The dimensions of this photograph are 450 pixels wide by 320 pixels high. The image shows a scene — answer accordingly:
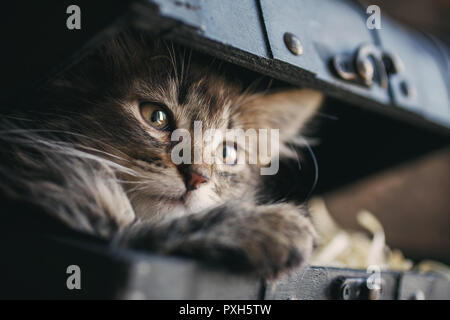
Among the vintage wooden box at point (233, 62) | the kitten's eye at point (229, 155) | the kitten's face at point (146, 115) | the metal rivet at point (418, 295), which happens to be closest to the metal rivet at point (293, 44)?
the vintage wooden box at point (233, 62)

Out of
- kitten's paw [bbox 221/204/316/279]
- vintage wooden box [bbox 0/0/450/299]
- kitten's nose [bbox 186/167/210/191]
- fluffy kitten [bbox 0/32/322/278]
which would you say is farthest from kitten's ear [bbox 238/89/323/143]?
kitten's paw [bbox 221/204/316/279]

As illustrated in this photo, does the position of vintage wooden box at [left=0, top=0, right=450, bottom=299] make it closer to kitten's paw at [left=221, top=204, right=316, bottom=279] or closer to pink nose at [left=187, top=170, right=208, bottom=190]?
kitten's paw at [left=221, top=204, right=316, bottom=279]

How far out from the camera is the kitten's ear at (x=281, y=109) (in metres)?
1.04

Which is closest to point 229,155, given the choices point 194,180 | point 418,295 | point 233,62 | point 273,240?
point 194,180

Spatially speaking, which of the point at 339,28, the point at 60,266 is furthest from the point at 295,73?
the point at 60,266

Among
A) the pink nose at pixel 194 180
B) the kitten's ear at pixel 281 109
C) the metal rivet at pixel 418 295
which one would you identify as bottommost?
the metal rivet at pixel 418 295

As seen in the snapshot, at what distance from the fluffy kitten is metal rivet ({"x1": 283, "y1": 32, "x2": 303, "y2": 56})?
246 millimetres

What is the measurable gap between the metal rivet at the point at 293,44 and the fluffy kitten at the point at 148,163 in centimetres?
25

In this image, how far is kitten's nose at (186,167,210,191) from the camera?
76 centimetres

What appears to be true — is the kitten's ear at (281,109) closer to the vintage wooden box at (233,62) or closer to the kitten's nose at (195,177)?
the vintage wooden box at (233,62)

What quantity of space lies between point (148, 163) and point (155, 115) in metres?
0.13

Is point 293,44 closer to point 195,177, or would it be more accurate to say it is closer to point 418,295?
point 195,177

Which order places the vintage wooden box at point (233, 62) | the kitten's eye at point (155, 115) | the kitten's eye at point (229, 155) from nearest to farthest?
the vintage wooden box at point (233, 62), the kitten's eye at point (155, 115), the kitten's eye at point (229, 155)

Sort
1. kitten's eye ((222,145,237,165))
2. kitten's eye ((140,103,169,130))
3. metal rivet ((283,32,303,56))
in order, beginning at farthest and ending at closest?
kitten's eye ((222,145,237,165)) → kitten's eye ((140,103,169,130)) → metal rivet ((283,32,303,56))
